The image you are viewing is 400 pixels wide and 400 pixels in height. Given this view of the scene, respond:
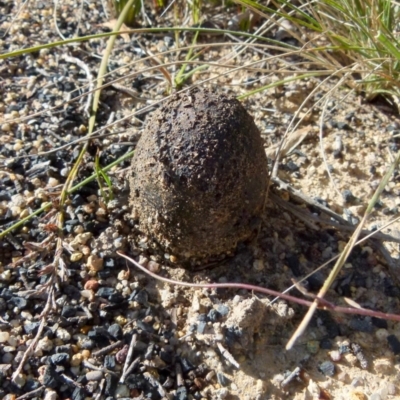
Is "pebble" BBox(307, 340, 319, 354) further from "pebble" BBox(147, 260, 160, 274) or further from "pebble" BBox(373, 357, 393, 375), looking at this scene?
"pebble" BBox(147, 260, 160, 274)

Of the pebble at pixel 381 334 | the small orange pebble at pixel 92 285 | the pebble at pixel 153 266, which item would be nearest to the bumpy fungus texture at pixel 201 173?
the pebble at pixel 153 266

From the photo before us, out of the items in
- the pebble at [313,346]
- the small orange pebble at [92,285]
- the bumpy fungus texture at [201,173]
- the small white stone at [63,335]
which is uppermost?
the bumpy fungus texture at [201,173]

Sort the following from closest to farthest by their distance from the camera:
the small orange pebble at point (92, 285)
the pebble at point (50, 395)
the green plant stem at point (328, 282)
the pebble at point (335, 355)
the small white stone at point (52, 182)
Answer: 1. the green plant stem at point (328, 282)
2. the pebble at point (50, 395)
3. the pebble at point (335, 355)
4. the small orange pebble at point (92, 285)
5. the small white stone at point (52, 182)

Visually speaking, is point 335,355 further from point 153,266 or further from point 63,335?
point 63,335

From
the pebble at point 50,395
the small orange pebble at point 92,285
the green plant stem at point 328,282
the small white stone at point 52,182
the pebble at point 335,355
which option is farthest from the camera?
the small white stone at point 52,182

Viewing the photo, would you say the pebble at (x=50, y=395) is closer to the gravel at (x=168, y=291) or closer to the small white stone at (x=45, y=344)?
the gravel at (x=168, y=291)

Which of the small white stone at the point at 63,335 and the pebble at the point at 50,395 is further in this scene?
the small white stone at the point at 63,335

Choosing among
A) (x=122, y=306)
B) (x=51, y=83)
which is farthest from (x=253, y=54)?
(x=122, y=306)

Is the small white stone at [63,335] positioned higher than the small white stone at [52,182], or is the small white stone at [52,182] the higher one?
the small white stone at [52,182]

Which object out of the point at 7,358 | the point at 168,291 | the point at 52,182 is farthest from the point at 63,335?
the point at 52,182

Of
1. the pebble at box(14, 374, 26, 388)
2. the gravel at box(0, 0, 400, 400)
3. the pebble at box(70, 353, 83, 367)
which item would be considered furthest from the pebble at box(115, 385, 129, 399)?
the pebble at box(14, 374, 26, 388)
